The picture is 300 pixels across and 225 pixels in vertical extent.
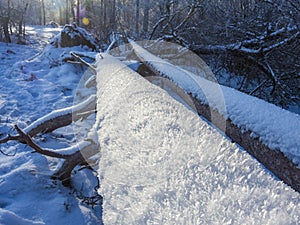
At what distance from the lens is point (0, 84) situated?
6.74m

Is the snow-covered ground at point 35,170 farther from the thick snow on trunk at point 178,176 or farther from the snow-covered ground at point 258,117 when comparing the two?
the snow-covered ground at point 258,117

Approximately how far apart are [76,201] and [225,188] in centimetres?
200

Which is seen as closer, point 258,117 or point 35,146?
point 258,117

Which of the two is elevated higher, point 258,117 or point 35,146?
point 258,117

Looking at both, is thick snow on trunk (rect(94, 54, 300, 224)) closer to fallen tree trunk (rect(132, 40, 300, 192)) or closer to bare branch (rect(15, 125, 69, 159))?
fallen tree trunk (rect(132, 40, 300, 192))

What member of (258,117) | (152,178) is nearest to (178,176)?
(152,178)

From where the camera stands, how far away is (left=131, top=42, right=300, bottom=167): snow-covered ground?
38.5 inches

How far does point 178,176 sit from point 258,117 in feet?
1.67

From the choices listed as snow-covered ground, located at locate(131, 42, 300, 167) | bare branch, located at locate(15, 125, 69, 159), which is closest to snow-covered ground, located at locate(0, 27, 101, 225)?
bare branch, located at locate(15, 125, 69, 159)

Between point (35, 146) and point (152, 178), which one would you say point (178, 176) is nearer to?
point (152, 178)

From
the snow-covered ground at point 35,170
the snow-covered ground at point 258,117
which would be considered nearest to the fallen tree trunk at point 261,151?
the snow-covered ground at point 258,117

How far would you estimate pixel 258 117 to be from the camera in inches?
48.7

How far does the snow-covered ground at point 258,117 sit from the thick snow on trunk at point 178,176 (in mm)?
107

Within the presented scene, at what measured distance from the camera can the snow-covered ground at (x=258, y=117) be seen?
0.98 m
